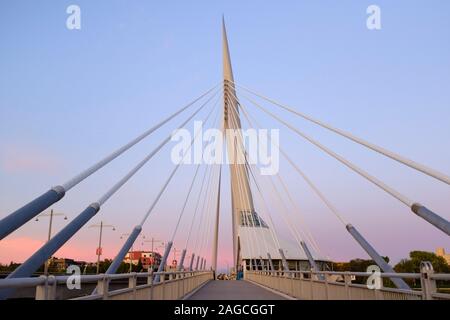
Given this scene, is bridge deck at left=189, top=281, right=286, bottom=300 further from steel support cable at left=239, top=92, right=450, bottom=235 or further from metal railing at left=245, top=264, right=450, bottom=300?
steel support cable at left=239, top=92, right=450, bottom=235

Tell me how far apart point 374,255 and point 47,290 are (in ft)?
23.9

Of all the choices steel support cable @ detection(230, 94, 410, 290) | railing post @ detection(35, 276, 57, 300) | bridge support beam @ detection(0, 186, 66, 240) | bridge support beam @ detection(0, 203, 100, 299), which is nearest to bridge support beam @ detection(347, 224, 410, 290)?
steel support cable @ detection(230, 94, 410, 290)

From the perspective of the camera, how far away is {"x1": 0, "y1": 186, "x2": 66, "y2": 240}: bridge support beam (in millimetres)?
6662

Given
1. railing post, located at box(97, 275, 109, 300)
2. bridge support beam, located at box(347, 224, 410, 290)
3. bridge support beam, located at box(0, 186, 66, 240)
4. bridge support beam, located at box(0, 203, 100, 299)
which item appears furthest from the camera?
bridge support beam, located at box(347, 224, 410, 290)

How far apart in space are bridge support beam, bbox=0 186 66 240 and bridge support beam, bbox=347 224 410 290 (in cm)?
622

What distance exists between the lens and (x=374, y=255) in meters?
9.59

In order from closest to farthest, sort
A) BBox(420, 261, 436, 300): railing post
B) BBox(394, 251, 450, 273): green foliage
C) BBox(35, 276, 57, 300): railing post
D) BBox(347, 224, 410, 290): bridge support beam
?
BBox(35, 276, 57, 300): railing post
BBox(420, 261, 436, 300): railing post
BBox(347, 224, 410, 290): bridge support beam
BBox(394, 251, 450, 273): green foliage

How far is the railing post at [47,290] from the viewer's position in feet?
14.2

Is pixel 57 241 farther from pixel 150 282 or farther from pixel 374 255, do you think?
pixel 374 255

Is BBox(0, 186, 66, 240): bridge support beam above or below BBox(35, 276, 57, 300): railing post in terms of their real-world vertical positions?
above

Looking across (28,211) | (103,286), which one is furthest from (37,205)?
(103,286)
